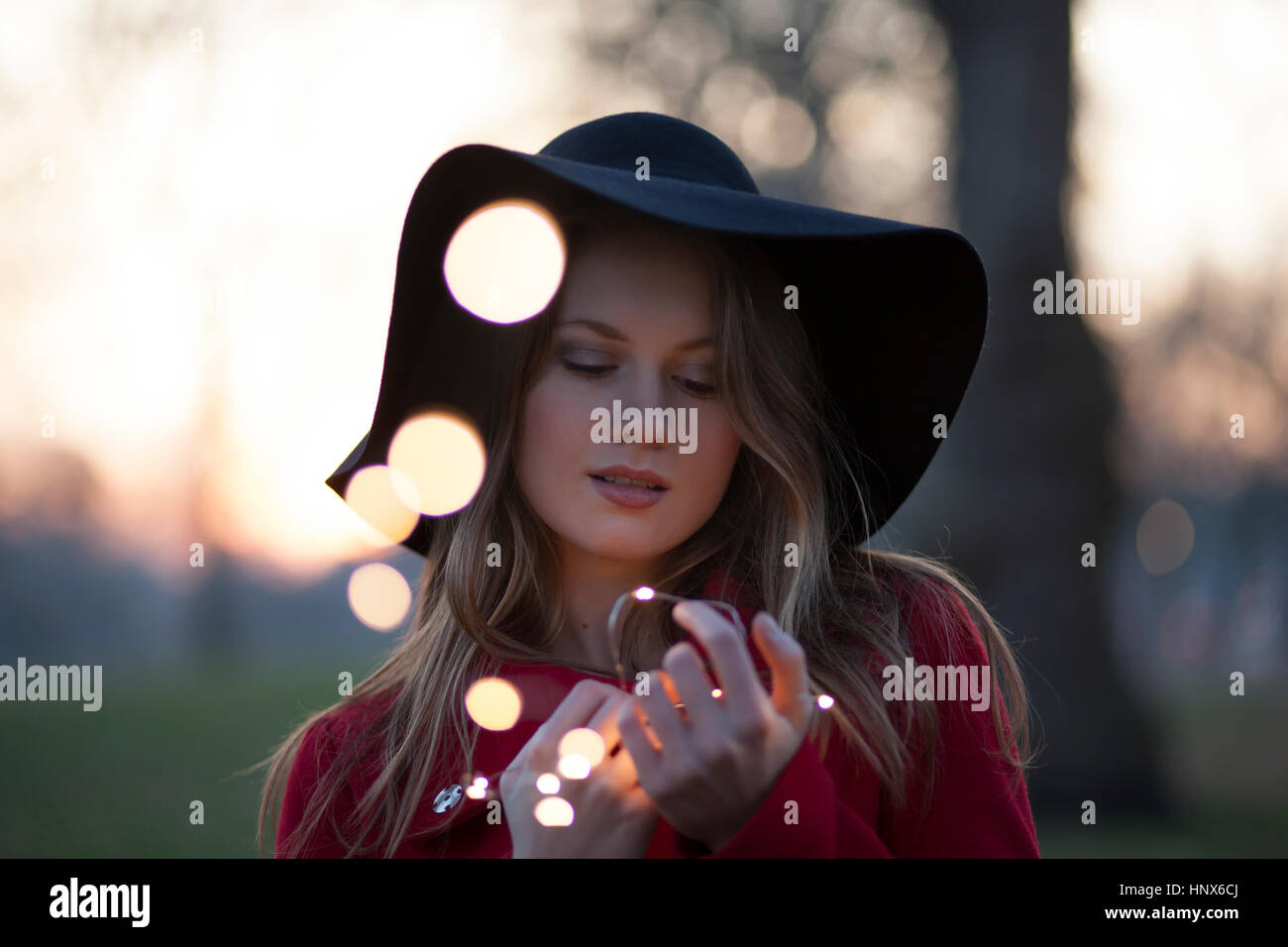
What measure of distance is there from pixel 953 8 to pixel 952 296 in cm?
700

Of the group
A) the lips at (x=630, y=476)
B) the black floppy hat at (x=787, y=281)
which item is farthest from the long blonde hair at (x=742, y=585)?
the lips at (x=630, y=476)

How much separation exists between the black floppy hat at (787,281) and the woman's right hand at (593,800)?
3.39ft

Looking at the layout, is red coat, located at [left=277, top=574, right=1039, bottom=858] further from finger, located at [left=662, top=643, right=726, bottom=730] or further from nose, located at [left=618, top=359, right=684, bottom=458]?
nose, located at [left=618, top=359, right=684, bottom=458]

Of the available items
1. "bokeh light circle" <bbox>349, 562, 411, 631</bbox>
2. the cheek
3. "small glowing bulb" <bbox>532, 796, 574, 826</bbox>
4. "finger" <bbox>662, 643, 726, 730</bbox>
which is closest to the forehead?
the cheek

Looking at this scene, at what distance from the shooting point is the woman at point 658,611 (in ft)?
7.70

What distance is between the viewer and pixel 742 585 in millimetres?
2934

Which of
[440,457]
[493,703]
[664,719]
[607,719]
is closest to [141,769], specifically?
[440,457]

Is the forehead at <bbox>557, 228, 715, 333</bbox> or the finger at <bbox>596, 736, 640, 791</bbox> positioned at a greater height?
the forehead at <bbox>557, 228, 715, 333</bbox>

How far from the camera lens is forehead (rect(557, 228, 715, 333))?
8.86 feet

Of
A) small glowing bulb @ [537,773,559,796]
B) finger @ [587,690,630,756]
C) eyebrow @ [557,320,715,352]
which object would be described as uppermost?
eyebrow @ [557,320,715,352]

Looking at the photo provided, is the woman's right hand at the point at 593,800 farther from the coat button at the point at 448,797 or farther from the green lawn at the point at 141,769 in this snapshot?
the green lawn at the point at 141,769

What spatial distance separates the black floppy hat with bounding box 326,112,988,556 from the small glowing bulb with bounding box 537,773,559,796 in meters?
1.10

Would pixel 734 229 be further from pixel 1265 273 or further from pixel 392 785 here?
pixel 1265 273

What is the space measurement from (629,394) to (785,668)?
0.98m
